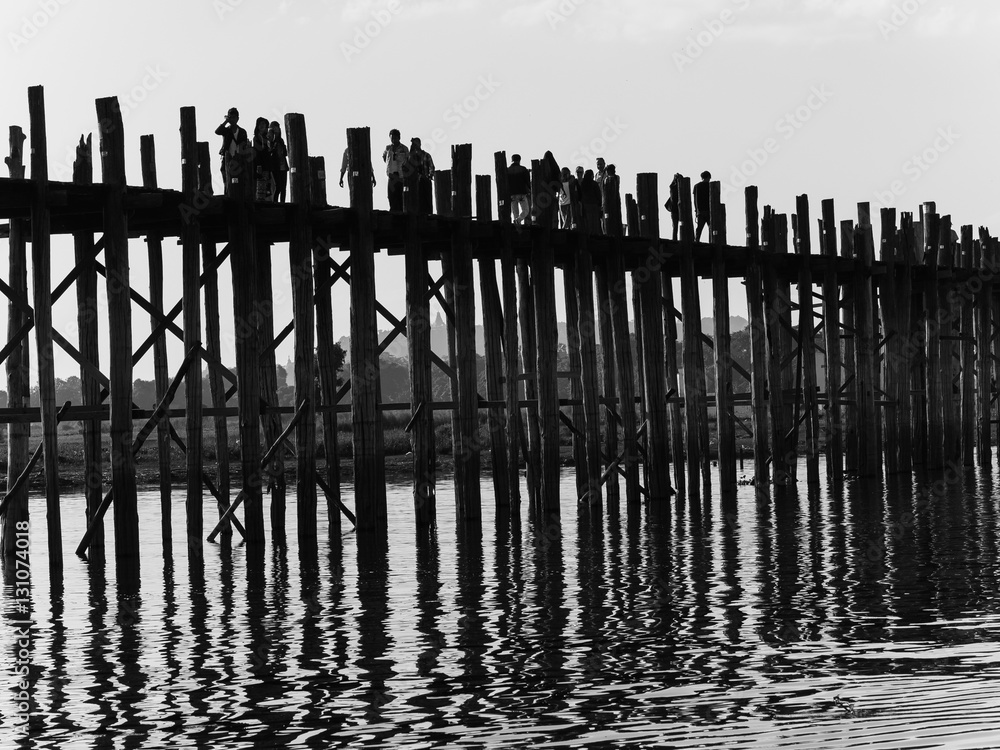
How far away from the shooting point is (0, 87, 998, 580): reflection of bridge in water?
652 inches

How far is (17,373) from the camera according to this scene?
1797 cm

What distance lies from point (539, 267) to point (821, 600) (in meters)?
9.02

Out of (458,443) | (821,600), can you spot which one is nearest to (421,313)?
(458,443)

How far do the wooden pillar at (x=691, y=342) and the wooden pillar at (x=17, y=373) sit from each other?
384 inches

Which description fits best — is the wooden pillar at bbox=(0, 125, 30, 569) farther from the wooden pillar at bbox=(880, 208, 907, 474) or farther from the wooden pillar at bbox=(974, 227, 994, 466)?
the wooden pillar at bbox=(974, 227, 994, 466)

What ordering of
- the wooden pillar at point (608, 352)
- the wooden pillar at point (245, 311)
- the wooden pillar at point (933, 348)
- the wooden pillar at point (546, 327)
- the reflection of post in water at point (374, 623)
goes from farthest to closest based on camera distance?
the wooden pillar at point (933, 348)
the wooden pillar at point (608, 352)
the wooden pillar at point (546, 327)
the wooden pillar at point (245, 311)
the reflection of post in water at point (374, 623)

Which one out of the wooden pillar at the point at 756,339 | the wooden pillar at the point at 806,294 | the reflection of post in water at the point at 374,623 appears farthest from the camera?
the wooden pillar at the point at 806,294

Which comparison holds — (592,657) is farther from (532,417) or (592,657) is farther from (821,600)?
(532,417)

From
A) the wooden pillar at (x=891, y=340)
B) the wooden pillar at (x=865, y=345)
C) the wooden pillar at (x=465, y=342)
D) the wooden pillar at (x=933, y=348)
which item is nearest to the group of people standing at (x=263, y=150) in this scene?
the wooden pillar at (x=465, y=342)

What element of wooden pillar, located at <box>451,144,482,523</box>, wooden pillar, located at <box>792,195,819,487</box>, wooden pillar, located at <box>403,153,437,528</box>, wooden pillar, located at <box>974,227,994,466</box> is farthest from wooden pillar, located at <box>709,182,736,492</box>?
wooden pillar, located at <box>974,227,994,466</box>

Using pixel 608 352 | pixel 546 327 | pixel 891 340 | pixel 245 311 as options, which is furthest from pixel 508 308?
pixel 891 340

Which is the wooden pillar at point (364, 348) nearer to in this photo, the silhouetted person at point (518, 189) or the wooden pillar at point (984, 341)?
the silhouetted person at point (518, 189)

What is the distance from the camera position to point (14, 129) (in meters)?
17.2

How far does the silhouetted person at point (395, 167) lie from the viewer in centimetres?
2039
